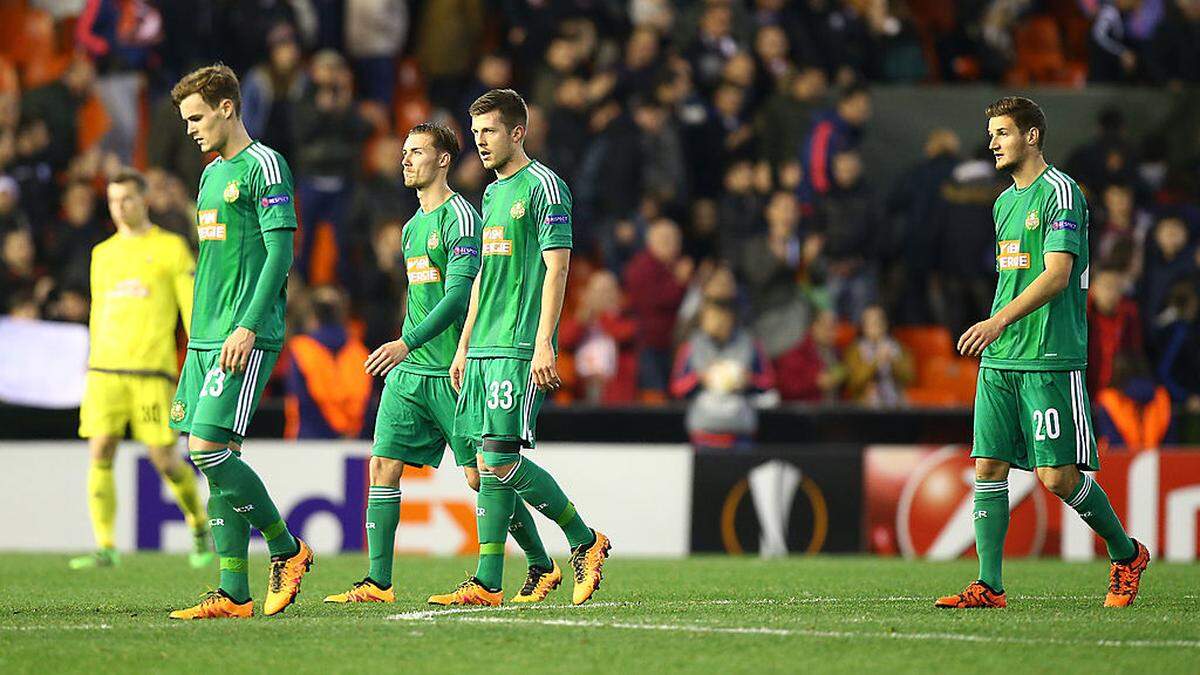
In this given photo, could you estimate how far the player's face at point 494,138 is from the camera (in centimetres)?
859

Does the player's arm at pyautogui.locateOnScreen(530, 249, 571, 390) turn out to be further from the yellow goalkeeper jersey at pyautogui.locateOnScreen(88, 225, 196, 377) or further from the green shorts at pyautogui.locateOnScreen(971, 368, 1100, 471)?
the yellow goalkeeper jersey at pyautogui.locateOnScreen(88, 225, 196, 377)

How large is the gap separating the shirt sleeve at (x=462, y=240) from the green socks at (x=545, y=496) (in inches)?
34.7

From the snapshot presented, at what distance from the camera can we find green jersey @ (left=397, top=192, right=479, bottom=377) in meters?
8.73

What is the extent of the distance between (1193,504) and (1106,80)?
6.77 m

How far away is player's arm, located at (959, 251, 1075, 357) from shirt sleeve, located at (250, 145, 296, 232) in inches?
113

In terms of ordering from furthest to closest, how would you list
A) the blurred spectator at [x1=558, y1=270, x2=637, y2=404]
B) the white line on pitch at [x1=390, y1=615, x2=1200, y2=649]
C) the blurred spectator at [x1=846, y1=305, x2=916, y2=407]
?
1. the blurred spectator at [x1=846, y1=305, x2=916, y2=407]
2. the blurred spectator at [x1=558, y1=270, x2=637, y2=404]
3. the white line on pitch at [x1=390, y1=615, x2=1200, y2=649]

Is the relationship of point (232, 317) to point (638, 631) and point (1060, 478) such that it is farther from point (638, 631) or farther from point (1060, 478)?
point (1060, 478)

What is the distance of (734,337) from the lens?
49.7 feet

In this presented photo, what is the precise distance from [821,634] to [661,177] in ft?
33.7

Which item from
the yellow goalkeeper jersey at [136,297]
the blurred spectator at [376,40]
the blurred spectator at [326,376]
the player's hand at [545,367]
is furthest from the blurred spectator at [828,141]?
the player's hand at [545,367]

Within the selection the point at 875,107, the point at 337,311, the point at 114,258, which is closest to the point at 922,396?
the point at 875,107

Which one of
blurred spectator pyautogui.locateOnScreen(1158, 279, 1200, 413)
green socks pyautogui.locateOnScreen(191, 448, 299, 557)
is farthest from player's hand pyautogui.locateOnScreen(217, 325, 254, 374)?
blurred spectator pyautogui.locateOnScreen(1158, 279, 1200, 413)

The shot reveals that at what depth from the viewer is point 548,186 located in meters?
8.55

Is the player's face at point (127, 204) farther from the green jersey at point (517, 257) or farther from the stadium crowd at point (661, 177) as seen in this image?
the green jersey at point (517, 257)
